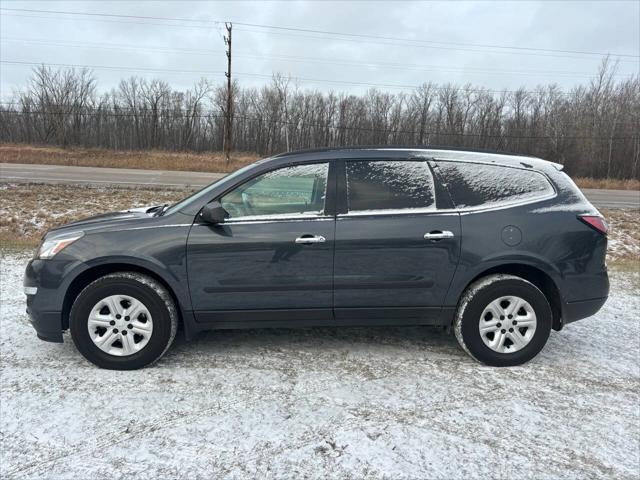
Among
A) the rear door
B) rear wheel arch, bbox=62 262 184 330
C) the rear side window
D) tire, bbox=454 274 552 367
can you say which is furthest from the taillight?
rear wheel arch, bbox=62 262 184 330

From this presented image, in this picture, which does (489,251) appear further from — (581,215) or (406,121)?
(406,121)

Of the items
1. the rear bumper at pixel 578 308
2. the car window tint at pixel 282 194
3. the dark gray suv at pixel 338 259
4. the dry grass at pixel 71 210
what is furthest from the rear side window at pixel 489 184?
the dry grass at pixel 71 210

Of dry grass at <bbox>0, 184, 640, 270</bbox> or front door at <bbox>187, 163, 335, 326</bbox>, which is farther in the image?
dry grass at <bbox>0, 184, 640, 270</bbox>

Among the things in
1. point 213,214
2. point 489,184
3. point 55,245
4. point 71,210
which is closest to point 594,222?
point 489,184

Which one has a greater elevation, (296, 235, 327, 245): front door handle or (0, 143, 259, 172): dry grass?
(0, 143, 259, 172): dry grass

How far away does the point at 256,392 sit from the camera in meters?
3.00

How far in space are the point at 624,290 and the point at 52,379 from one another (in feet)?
21.7

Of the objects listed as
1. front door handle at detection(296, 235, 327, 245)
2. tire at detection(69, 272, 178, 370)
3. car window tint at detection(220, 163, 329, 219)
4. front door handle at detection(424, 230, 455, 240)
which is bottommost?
tire at detection(69, 272, 178, 370)

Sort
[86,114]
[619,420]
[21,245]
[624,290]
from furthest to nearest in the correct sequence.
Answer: [86,114], [21,245], [624,290], [619,420]

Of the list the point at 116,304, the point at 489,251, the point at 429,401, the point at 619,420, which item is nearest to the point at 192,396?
the point at 116,304

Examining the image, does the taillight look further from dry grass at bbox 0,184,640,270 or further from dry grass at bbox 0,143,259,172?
dry grass at bbox 0,143,259,172

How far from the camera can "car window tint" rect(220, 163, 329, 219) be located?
11.2 feet

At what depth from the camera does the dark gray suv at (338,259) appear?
3.28 meters

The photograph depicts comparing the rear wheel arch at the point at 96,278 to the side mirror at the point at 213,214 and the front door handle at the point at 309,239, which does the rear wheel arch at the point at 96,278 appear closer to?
the side mirror at the point at 213,214
